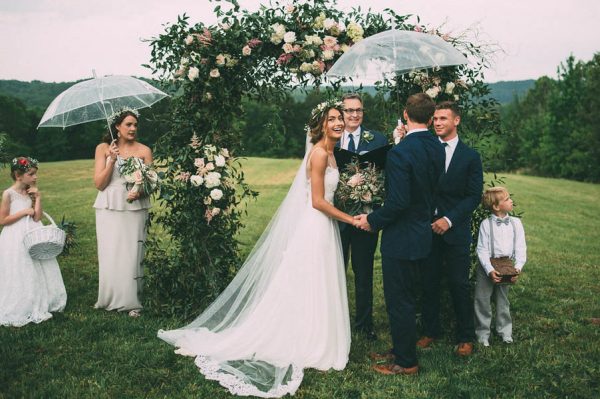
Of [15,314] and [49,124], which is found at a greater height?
[49,124]

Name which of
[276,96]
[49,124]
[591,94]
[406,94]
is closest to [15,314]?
[49,124]

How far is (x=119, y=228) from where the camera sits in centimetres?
643

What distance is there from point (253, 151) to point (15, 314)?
160 ft

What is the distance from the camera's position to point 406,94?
20.3 feet

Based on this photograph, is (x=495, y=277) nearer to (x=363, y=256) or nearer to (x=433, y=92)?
(x=363, y=256)

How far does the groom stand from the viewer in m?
4.46

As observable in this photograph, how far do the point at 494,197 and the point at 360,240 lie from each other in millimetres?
1475

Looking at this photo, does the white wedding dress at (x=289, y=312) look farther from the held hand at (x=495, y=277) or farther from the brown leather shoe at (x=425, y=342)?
the held hand at (x=495, y=277)

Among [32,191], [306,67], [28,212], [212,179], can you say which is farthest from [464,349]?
[32,191]

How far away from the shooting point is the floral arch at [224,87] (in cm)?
587

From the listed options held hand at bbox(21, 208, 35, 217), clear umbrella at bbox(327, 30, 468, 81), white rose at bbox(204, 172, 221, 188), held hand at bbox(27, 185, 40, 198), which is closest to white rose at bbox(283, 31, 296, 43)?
clear umbrella at bbox(327, 30, 468, 81)

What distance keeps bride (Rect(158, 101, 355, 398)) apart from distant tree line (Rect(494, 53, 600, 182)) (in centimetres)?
4053

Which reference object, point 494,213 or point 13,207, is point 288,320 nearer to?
point 494,213

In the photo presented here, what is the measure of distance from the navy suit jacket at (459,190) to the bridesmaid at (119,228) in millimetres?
3594
